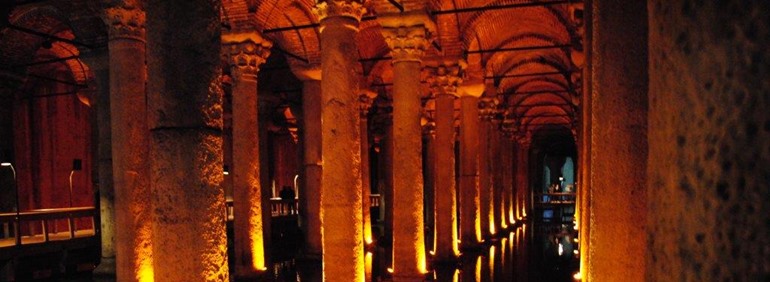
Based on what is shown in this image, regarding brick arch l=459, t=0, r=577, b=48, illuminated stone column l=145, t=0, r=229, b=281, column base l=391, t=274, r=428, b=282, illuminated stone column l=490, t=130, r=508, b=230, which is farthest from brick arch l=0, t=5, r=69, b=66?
illuminated stone column l=490, t=130, r=508, b=230

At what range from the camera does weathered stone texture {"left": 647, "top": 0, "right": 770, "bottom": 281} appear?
3.37 ft

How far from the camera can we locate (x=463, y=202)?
1376 centimetres

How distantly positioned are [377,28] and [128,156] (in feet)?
29.1

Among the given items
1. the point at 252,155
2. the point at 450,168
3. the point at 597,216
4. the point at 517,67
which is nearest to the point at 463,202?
the point at 450,168

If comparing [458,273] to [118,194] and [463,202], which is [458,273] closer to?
[463,202]

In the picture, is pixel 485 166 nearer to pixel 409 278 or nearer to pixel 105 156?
pixel 409 278

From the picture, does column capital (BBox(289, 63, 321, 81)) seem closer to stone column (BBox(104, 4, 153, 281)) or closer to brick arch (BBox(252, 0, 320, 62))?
brick arch (BBox(252, 0, 320, 62))

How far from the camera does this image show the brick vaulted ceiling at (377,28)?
30.9 feet

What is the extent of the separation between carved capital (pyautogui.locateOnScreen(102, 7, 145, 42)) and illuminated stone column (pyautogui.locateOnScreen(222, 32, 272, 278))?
108 inches

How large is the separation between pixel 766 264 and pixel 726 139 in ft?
0.77

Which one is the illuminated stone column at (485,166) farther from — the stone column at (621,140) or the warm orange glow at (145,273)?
the stone column at (621,140)

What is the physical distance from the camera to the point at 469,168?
542 inches

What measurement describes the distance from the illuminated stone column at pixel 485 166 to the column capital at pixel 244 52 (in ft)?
24.9

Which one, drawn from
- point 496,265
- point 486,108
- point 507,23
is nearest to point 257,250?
point 496,265
